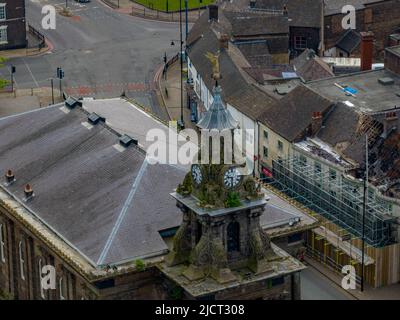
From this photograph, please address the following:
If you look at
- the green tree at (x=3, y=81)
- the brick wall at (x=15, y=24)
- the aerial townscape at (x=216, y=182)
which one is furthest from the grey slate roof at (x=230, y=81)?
the brick wall at (x=15, y=24)

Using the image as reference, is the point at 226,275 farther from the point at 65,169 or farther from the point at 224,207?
the point at 65,169

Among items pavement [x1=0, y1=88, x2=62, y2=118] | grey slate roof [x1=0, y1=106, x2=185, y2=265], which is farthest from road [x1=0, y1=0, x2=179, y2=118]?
grey slate roof [x1=0, y1=106, x2=185, y2=265]

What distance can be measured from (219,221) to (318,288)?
2089cm

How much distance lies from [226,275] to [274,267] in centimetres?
403

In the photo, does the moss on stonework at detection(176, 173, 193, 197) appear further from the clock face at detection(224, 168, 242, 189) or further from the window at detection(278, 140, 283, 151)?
the window at detection(278, 140, 283, 151)

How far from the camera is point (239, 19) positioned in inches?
6727

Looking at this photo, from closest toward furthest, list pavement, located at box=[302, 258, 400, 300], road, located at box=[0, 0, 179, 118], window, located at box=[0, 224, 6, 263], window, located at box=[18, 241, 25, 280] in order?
window, located at box=[18, 241, 25, 280]
pavement, located at box=[302, 258, 400, 300]
window, located at box=[0, 224, 6, 263]
road, located at box=[0, 0, 179, 118]

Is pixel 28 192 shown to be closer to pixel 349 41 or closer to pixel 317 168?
pixel 317 168

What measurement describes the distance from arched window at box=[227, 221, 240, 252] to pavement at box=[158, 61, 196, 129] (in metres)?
61.5

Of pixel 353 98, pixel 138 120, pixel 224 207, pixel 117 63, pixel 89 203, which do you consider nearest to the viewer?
pixel 224 207

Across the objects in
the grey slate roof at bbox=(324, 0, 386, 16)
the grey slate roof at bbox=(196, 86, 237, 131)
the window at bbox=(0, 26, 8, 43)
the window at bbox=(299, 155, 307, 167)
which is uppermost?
the grey slate roof at bbox=(196, 86, 237, 131)

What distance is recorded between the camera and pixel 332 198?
398 ft

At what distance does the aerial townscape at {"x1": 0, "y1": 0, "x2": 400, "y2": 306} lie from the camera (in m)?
94.0

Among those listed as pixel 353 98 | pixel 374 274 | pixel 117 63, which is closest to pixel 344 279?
pixel 374 274
